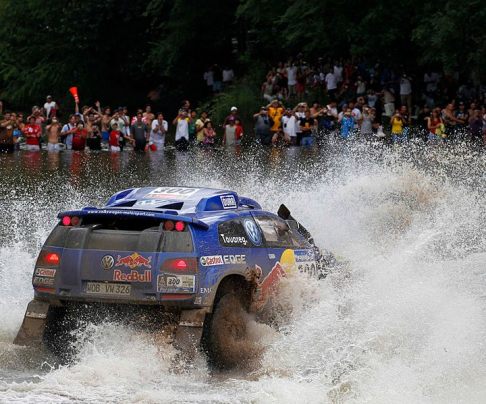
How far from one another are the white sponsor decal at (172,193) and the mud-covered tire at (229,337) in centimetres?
128

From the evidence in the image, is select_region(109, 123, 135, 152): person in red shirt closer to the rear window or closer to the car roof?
the car roof

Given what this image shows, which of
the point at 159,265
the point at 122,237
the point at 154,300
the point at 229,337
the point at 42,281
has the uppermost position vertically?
the point at 122,237

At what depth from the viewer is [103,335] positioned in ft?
41.1

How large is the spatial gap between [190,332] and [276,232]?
2141mm

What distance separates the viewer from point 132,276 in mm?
12320

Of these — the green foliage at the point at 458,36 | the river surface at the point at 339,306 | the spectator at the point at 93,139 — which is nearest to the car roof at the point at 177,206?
the river surface at the point at 339,306

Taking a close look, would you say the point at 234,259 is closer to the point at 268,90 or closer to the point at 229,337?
the point at 229,337

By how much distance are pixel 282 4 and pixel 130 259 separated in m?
36.4

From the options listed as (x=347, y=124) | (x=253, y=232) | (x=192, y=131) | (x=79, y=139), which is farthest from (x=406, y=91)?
(x=253, y=232)

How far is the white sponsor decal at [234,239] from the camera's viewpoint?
12844mm

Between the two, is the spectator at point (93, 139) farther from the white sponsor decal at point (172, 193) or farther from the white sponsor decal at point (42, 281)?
the white sponsor decal at point (42, 281)

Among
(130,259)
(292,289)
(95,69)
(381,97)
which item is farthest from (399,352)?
(95,69)

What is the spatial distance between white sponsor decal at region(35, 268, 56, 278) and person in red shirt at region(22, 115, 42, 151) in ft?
82.3

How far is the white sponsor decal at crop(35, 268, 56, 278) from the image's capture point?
41.5ft
